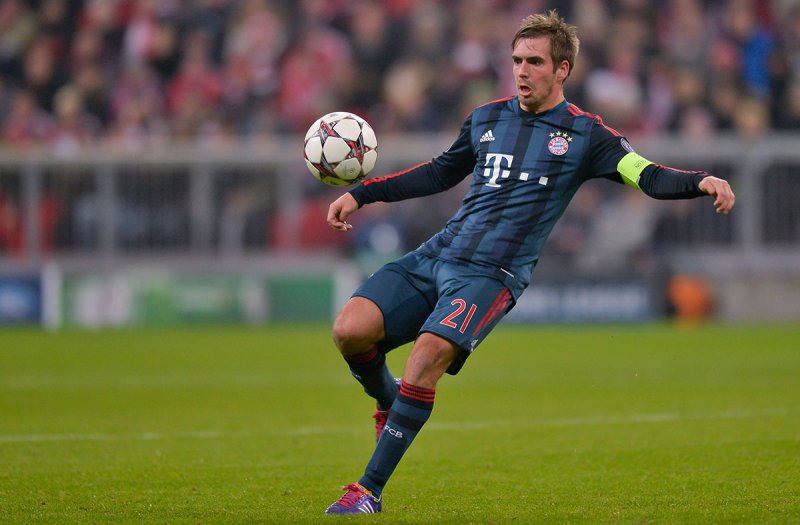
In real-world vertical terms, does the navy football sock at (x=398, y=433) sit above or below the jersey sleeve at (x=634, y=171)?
below

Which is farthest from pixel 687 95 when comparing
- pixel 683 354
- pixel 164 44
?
pixel 164 44

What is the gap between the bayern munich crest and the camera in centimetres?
627

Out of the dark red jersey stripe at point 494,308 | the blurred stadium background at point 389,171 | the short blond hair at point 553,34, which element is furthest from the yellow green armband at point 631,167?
the blurred stadium background at point 389,171

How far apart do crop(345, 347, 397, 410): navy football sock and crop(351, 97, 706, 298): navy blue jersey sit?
616 millimetres

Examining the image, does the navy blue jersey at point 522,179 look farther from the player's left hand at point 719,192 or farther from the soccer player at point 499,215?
the player's left hand at point 719,192

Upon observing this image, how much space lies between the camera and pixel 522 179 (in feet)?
20.6

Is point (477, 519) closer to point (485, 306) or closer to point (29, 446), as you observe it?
point (485, 306)

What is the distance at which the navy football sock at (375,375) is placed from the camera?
6441 millimetres

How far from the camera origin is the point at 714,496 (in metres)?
6.22

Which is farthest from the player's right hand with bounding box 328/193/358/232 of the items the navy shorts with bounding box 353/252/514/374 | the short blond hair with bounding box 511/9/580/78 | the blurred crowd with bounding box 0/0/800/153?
the blurred crowd with bounding box 0/0/800/153

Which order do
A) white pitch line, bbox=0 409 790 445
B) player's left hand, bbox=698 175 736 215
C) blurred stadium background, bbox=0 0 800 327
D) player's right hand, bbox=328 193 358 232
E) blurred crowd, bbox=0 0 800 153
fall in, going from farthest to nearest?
blurred crowd, bbox=0 0 800 153 < blurred stadium background, bbox=0 0 800 327 < white pitch line, bbox=0 409 790 445 < player's right hand, bbox=328 193 358 232 < player's left hand, bbox=698 175 736 215

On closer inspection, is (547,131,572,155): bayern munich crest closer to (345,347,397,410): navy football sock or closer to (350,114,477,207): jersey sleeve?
(350,114,477,207): jersey sleeve

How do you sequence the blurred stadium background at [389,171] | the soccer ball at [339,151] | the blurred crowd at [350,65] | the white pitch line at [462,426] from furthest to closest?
1. the blurred crowd at [350,65]
2. the blurred stadium background at [389,171]
3. the white pitch line at [462,426]
4. the soccer ball at [339,151]

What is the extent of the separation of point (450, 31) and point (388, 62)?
47.2 inches
